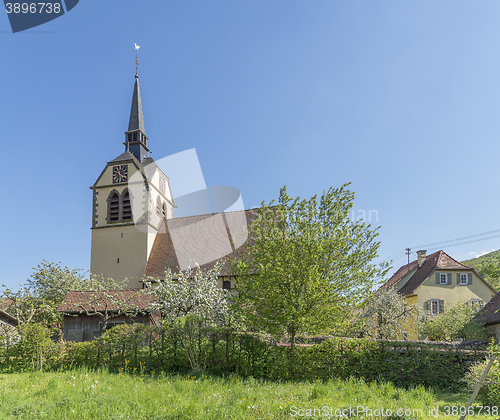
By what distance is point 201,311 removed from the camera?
55.7ft

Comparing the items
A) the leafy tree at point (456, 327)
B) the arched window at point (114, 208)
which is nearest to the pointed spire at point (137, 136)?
the arched window at point (114, 208)

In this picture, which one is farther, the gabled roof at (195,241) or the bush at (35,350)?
the gabled roof at (195,241)

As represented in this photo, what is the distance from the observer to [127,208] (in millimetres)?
30203

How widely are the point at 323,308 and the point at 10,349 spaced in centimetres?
1019

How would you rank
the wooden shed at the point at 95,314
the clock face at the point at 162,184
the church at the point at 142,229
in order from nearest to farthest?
the wooden shed at the point at 95,314 < the church at the point at 142,229 < the clock face at the point at 162,184

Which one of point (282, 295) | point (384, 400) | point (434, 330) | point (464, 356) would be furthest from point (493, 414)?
point (434, 330)

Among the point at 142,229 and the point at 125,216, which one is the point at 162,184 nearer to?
the point at 125,216

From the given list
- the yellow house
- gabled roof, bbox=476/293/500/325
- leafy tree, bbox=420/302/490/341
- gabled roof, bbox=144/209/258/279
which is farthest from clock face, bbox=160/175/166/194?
gabled roof, bbox=476/293/500/325

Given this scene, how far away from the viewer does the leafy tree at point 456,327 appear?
21839 millimetres

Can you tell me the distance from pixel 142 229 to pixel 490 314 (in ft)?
79.4

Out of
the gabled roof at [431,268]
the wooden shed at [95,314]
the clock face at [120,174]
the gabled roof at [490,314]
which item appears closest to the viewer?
the wooden shed at [95,314]

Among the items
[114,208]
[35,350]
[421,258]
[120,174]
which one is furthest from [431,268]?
[35,350]

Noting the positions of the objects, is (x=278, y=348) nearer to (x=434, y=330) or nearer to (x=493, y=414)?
(x=493, y=414)

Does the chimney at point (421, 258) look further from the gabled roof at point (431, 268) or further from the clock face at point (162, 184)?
the clock face at point (162, 184)
